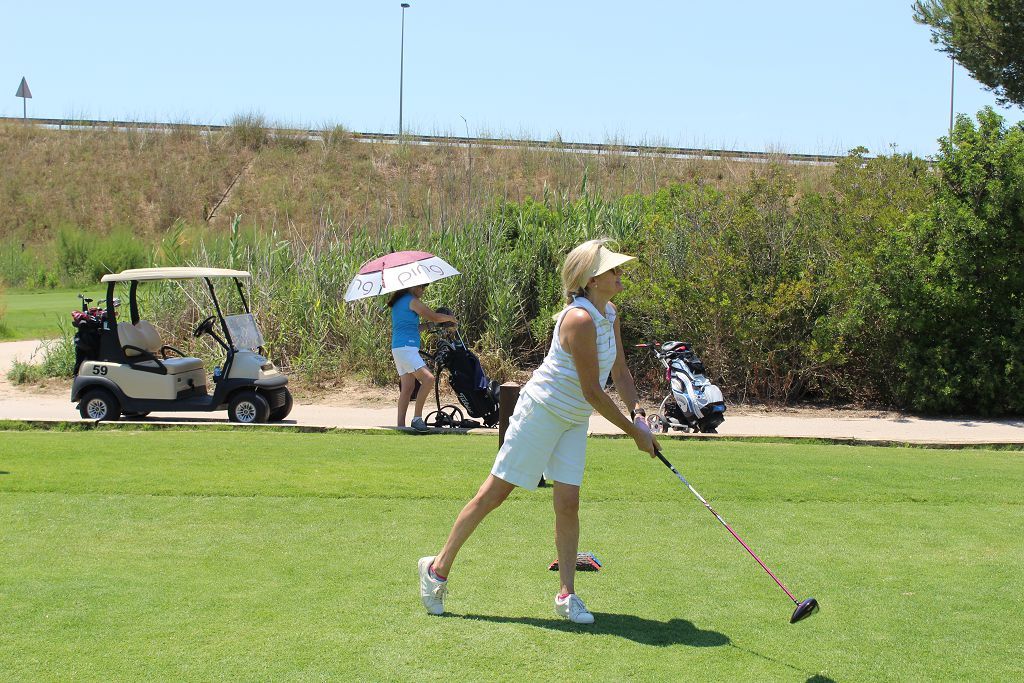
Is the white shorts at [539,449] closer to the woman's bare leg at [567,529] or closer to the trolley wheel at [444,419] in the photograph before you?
the woman's bare leg at [567,529]

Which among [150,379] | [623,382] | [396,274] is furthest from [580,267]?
[150,379]

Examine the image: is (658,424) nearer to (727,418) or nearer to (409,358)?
Answer: (727,418)

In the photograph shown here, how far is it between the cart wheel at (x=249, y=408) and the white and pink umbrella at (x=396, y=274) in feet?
5.29

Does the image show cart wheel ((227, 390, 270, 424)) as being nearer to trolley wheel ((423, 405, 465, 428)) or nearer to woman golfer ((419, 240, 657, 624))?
trolley wheel ((423, 405, 465, 428))

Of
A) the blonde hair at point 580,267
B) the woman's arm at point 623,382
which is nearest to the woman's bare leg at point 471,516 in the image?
the woman's arm at point 623,382

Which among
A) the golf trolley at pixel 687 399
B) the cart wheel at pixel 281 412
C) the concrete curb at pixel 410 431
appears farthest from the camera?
the cart wheel at pixel 281 412

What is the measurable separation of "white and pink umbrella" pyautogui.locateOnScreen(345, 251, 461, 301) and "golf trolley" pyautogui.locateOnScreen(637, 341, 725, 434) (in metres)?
2.42

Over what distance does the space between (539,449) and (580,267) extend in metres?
0.88

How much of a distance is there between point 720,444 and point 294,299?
27.7 feet

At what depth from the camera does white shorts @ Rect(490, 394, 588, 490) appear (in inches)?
199

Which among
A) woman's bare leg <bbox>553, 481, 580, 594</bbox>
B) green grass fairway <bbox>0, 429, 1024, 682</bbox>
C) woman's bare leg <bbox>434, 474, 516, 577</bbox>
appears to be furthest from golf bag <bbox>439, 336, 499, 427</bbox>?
woman's bare leg <bbox>553, 481, 580, 594</bbox>

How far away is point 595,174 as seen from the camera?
22.2 meters

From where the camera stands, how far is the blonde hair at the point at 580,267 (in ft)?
16.4

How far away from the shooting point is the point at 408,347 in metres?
11.6
